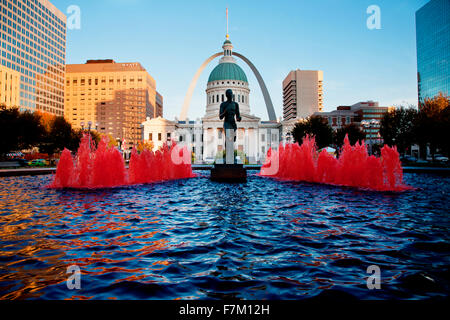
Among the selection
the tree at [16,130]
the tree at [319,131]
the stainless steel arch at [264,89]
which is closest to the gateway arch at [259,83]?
the stainless steel arch at [264,89]

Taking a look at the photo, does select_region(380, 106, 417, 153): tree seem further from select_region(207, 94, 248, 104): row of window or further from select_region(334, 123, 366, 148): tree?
select_region(207, 94, 248, 104): row of window

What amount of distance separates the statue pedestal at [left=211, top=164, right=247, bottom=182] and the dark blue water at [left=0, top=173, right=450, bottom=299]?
8.63 meters

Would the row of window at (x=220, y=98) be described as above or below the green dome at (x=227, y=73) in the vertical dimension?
below

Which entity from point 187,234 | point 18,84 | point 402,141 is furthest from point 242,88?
point 187,234

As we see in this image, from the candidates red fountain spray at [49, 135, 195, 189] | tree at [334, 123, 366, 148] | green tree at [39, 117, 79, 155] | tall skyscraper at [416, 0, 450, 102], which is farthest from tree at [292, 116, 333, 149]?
tall skyscraper at [416, 0, 450, 102]

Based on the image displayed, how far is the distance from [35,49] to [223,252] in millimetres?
108608

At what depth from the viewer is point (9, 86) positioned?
7562 centimetres

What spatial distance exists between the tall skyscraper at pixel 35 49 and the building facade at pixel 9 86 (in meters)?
1.36

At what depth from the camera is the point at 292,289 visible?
120 inches

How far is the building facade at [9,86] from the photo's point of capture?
72875mm

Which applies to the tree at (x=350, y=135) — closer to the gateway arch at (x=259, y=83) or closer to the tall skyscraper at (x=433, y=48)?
the gateway arch at (x=259, y=83)

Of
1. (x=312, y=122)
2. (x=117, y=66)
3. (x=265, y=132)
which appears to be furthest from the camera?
(x=117, y=66)
